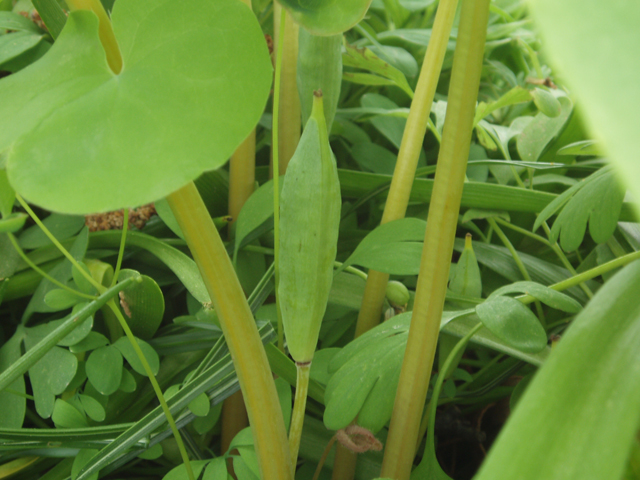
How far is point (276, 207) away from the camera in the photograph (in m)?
0.29

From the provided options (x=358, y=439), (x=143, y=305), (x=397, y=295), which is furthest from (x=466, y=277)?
(x=143, y=305)

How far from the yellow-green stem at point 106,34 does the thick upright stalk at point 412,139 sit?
0.67 ft

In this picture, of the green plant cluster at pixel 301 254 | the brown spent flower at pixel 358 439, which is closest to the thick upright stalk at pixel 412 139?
the green plant cluster at pixel 301 254

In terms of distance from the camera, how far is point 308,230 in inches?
9.9

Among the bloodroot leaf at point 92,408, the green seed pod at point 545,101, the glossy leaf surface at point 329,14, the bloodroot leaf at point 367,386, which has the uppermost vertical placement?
the glossy leaf surface at point 329,14

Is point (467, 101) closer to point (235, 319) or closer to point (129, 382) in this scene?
point (235, 319)

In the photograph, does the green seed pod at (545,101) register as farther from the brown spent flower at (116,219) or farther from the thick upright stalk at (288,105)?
the brown spent flower at (116,219)

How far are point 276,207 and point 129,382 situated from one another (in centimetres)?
20

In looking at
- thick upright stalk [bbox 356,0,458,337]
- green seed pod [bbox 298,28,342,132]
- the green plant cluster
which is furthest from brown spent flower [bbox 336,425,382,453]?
green seed pod [bbox 298,28,342,132]

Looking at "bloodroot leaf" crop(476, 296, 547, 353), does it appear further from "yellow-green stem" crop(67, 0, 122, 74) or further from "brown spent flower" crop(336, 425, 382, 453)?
"yellow-green stem" crop(67, 0, 122, 74)

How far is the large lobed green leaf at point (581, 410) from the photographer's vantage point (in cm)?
12

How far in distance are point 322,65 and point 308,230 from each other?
142 mm

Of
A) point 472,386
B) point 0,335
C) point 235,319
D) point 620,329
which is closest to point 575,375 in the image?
point 620,329

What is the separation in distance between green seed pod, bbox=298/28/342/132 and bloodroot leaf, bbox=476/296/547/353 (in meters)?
0.17
